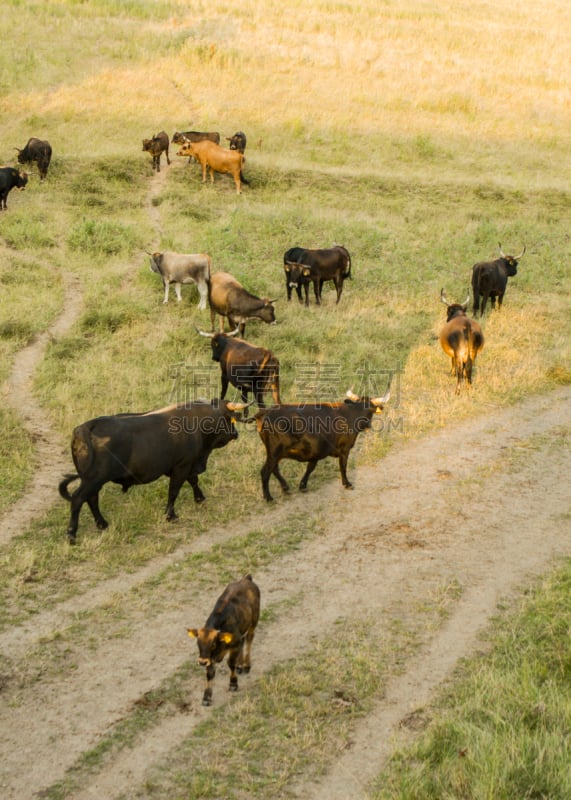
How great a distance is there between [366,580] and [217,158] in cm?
2063

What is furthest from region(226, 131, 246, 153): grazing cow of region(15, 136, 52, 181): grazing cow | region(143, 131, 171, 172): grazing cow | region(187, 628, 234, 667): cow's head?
region(187, 628, 234, 667): cow's head

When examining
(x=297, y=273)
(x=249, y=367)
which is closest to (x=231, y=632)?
(x=249, y=367)

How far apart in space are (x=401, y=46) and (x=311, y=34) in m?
4.45

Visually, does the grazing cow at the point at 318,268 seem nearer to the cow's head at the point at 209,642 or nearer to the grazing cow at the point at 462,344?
the grazing cow at the point at 462,344

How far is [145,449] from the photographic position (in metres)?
11.3

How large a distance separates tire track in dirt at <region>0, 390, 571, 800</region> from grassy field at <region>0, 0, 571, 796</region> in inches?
31.6

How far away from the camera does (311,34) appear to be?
140ft

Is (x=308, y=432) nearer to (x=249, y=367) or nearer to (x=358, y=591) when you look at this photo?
(x=358, y=591)

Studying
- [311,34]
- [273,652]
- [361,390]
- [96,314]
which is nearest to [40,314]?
[96,314]

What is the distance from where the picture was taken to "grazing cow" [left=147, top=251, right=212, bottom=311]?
782 inches

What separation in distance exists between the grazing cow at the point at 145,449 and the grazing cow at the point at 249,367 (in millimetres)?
2499

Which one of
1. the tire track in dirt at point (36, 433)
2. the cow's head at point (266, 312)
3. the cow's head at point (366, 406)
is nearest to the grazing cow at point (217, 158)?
the tire track in dirt at point (36, 433)

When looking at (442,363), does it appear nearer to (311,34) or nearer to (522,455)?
(522,455)

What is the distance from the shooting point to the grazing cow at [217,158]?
2808 centimetres
